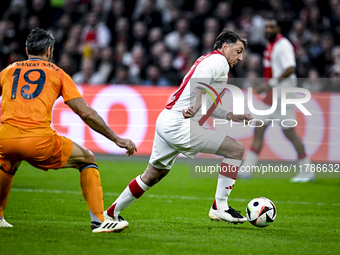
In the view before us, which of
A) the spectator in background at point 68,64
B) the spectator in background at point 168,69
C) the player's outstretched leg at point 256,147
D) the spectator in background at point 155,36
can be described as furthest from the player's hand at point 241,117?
the spectator in background at point 68,64

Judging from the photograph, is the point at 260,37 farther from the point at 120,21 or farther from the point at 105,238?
the point at 105,238

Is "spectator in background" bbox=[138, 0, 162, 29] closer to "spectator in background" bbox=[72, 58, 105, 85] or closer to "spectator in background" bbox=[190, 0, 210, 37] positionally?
"spectator in background" bbox=[190, 0, 210, 37]

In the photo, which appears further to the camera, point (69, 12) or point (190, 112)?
point (69, 12)

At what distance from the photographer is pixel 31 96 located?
4.62 meters

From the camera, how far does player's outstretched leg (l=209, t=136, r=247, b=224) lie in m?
5.29

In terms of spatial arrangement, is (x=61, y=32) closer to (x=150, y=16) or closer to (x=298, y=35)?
(x=150, y=16)

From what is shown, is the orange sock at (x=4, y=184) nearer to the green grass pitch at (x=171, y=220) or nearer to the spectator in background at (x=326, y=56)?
the green grass pitch at (x=171, y=220)

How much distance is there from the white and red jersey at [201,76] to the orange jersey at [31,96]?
1187mm

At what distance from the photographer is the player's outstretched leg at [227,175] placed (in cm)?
529

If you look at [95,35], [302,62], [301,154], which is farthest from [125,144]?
[95,35]

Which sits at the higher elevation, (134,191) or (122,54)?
(122,54)

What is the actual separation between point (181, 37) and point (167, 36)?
582mm

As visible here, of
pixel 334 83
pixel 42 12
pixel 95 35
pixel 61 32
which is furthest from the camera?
pixel 42 12

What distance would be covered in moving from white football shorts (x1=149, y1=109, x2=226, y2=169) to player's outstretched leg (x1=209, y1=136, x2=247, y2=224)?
0.10 metres
